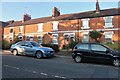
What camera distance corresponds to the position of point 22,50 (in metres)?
18.6

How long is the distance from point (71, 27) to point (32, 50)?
18.2m

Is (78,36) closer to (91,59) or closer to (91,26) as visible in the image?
(91,26)

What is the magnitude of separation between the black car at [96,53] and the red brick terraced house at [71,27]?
16.8 meters

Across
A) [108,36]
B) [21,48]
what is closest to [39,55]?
[21,48]

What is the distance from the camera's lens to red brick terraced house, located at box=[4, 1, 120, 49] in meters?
31.0

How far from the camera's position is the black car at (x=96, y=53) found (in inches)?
532

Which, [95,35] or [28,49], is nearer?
[28,49]

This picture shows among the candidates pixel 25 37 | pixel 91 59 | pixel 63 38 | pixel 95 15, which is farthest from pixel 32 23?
pixel 91 59

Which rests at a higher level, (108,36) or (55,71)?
(108,36)

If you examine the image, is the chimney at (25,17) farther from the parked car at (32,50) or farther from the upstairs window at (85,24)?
the parked car at (32,50)

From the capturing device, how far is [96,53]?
1411 cm

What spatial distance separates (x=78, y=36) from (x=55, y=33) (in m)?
5.19

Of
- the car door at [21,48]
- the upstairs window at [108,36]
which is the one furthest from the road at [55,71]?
the upstairs window at [108,36]

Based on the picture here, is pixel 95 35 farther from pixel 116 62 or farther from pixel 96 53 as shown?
pixel 116 62
